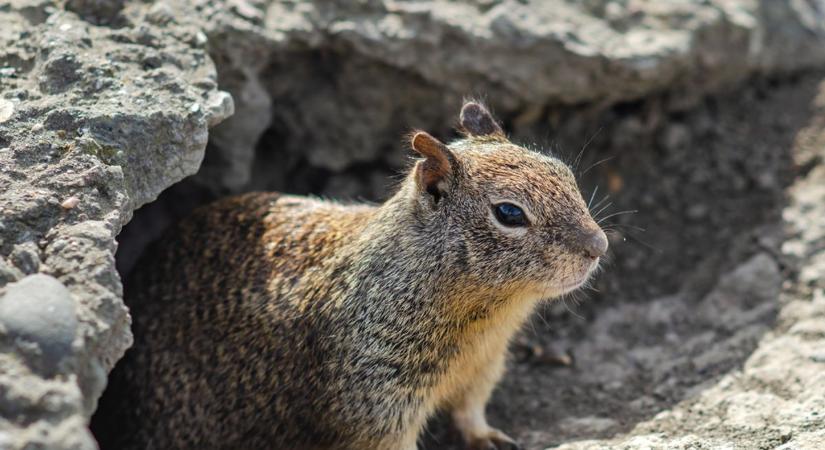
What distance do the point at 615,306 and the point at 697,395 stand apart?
3.76 feet

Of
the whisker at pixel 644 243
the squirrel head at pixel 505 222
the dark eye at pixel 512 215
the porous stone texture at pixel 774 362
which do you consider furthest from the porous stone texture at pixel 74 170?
the whisker at pixel 644 243

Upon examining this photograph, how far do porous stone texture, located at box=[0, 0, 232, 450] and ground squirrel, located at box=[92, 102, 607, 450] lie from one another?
628 mm

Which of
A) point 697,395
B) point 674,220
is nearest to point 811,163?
point 674,220

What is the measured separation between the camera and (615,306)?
5551 millimetres

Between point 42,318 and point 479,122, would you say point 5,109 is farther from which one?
point 479,122

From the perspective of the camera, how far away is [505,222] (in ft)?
12.8

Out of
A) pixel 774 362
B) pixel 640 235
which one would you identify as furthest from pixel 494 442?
pixel 640 235

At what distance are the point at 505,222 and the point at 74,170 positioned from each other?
1.89m

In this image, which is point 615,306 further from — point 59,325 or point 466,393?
point 59,325

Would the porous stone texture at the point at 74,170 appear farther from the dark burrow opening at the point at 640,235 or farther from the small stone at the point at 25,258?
the dark burrow opening at the point at 640,235

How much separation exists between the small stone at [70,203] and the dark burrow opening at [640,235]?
1651 mm

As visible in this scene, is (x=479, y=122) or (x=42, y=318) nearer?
(x=42, y=318)

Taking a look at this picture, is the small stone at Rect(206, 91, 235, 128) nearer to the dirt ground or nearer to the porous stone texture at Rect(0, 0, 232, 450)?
the porous stone texture at Rect(0, 0, 232, 450)

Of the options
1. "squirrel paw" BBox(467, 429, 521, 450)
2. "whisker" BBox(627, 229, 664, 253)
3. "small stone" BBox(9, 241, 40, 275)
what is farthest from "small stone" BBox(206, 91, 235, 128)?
"whisker" BBox(627, 229, 664, 253)
